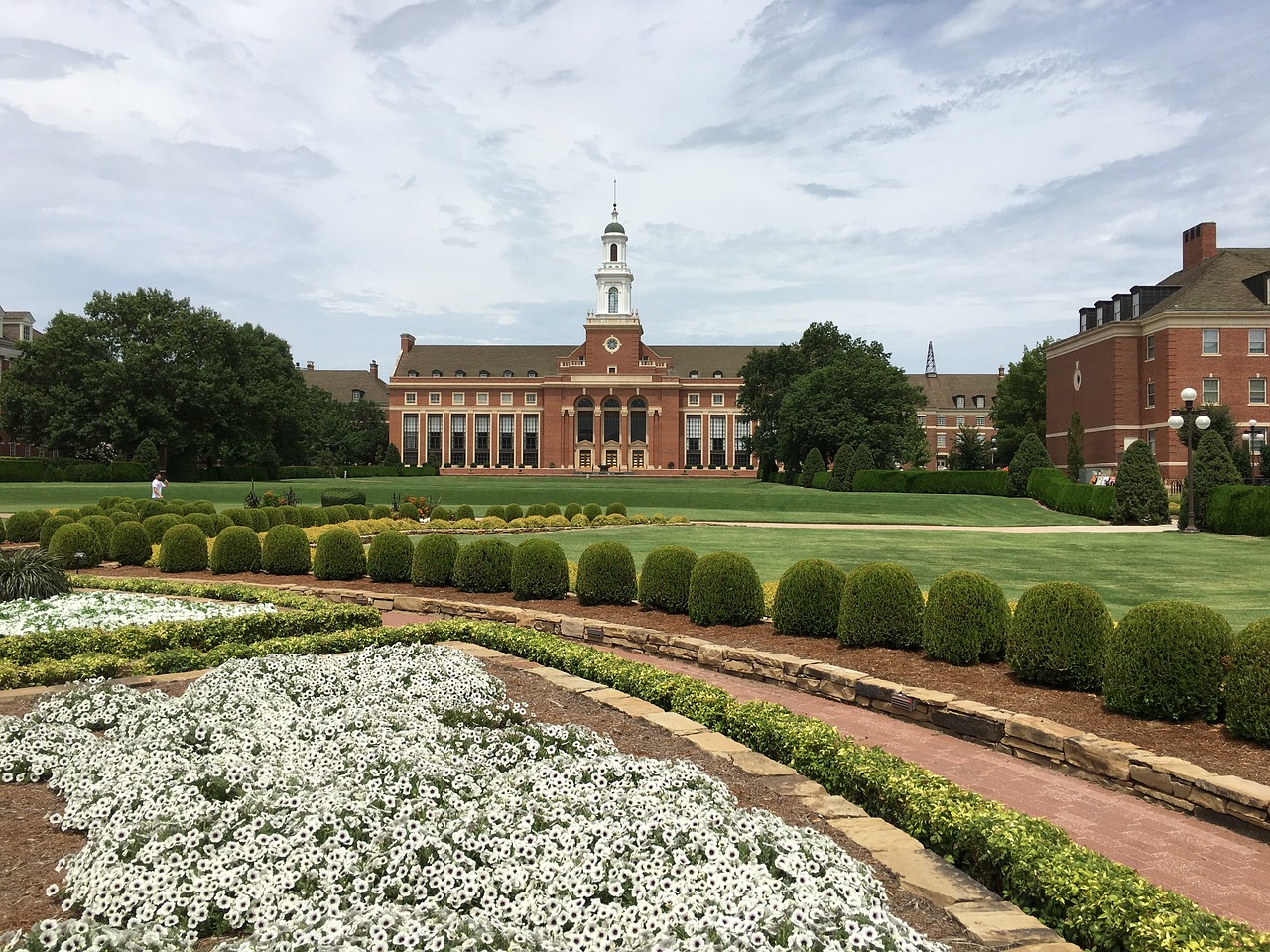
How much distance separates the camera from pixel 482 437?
89750 millimetres

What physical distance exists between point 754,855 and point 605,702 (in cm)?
312

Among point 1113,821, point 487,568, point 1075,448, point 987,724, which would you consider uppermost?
point 1075,448

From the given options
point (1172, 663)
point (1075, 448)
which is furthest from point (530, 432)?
point (1172, 663)

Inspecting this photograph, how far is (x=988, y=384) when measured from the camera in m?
105

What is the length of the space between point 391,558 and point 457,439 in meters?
79.0

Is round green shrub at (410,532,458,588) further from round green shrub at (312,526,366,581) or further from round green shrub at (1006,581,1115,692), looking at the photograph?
round green shrub at (1006,581,1115,692)

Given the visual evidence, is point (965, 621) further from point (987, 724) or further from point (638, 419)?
point (638, 419)

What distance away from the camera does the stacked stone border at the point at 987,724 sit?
4.62m

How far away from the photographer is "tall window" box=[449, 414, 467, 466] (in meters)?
89.6

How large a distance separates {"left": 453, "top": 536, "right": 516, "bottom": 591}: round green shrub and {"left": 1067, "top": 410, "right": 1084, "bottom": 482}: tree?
41.5 meters

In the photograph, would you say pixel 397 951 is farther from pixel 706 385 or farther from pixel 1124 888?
pixel 706 385

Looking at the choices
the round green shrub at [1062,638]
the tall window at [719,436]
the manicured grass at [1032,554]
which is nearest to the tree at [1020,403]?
the tall window at [719,436]

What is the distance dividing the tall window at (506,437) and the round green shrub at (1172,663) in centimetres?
8461

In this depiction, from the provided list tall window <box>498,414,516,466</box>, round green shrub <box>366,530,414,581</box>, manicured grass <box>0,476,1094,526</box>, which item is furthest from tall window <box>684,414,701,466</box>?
round green shrub <box>366,530,414,581</box>
